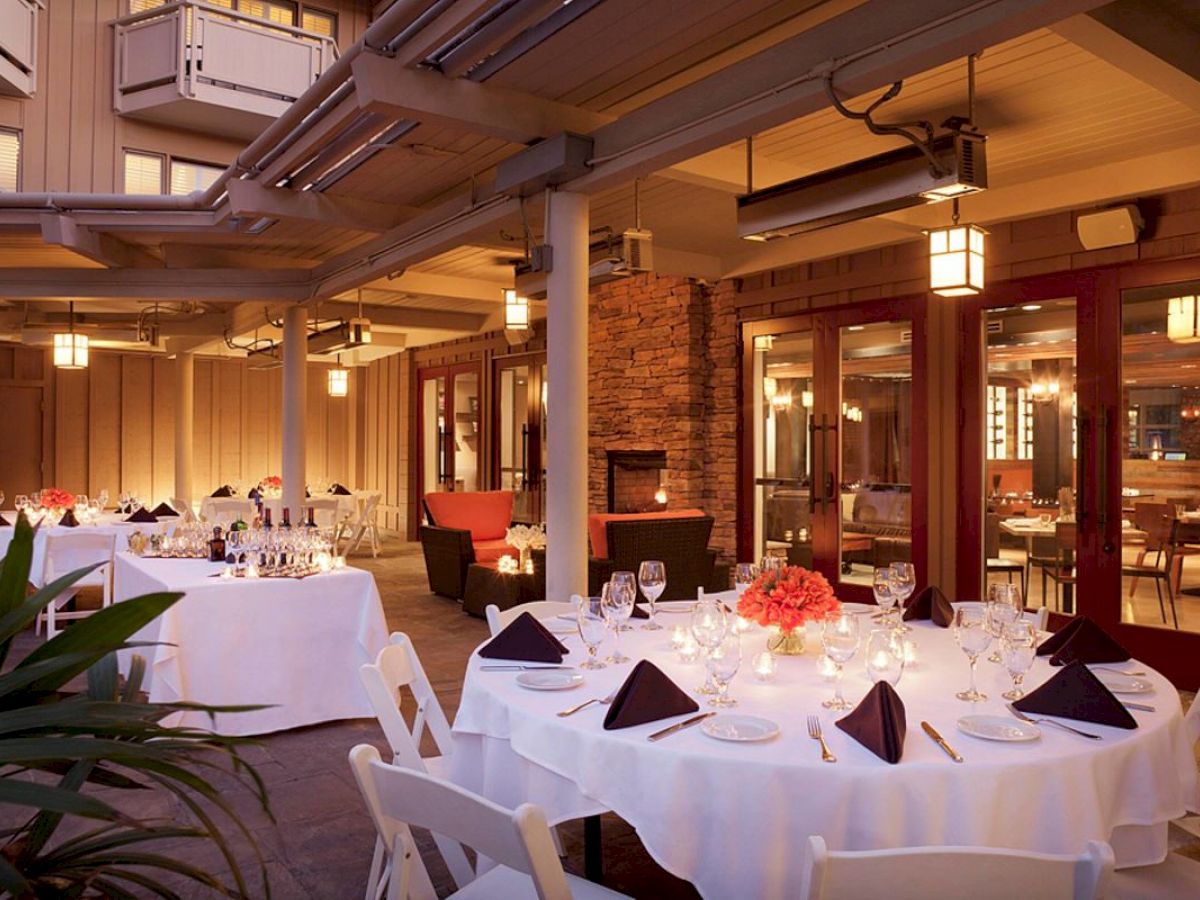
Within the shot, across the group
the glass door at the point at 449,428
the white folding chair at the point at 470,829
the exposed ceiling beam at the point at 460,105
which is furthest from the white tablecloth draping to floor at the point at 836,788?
the glass door at the point at 449,428

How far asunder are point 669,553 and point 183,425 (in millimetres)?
9154

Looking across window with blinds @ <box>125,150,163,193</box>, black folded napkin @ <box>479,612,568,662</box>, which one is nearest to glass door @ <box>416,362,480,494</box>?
window with blinds @ <box>125,150,163,193</box>

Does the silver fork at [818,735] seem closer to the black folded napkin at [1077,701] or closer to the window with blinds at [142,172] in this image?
the black folded napkin at [1077,701]

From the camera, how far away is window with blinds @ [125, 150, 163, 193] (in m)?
10.4

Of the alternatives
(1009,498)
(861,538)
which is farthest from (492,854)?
(861,538)

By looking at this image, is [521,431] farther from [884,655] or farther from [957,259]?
[884,655]

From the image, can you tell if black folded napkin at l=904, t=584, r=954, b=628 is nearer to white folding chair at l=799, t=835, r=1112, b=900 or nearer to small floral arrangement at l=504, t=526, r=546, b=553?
white folding chair at l=799, t=835, r=1112, b=900

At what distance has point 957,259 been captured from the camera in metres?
4.85

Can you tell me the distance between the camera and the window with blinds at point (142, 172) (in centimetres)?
1035

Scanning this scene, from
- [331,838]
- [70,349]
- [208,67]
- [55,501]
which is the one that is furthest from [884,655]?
[208,67]

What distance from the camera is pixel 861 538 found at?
7730 millimetres

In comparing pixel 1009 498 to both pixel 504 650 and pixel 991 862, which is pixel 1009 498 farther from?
pixel 991 862

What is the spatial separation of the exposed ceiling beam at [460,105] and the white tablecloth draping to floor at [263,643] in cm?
246

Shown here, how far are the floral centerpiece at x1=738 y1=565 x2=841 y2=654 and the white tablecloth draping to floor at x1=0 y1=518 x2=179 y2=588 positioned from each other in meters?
5.41
